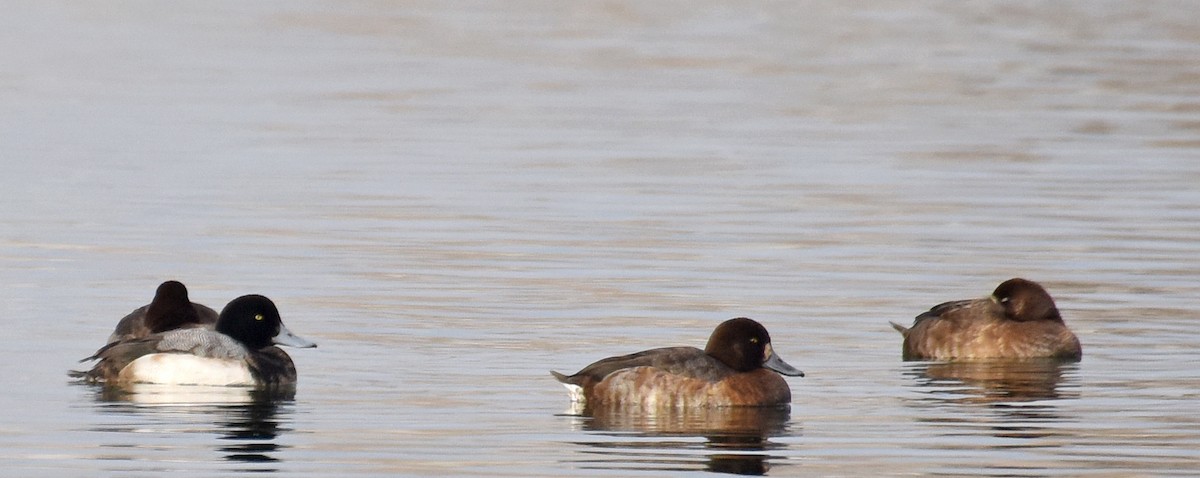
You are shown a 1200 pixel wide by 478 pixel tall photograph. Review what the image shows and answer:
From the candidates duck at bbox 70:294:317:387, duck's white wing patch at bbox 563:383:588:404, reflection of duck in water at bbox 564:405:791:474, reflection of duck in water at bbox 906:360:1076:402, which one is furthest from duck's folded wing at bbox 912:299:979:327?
duck at bbox 70:294:317:387

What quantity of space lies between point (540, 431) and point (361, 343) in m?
3.40

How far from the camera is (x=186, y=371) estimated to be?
48.9ft

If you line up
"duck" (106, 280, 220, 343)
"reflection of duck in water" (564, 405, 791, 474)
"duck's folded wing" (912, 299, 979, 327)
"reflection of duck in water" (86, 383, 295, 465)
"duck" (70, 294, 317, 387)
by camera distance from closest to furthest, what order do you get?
"reflection of duck in water" (564, 405, 791, 474)
"reflection of duck in water" (86, 383, 295, 465)
"duck" (70, 294, 317, 387)
"duck" (106, 280, 220, 343)
"duck's folded wing" (912, 299, 979, 327)

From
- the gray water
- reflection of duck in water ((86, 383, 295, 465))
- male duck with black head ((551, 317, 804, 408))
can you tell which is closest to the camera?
reflection of duck in water ((86, 383, 295, 465))

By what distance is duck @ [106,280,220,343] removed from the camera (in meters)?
15.5

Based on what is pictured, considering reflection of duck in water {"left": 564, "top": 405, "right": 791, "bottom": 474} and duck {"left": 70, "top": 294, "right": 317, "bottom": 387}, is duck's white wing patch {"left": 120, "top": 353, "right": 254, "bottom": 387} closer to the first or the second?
duck {"left": 70, "top": 294, "right": 317, "bottom": 387}

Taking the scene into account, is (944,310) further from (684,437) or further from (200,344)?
(200,344)

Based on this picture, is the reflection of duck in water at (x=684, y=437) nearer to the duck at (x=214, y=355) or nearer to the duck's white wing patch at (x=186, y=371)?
the duck at (x=214, y=355)

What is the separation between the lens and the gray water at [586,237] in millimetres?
13023

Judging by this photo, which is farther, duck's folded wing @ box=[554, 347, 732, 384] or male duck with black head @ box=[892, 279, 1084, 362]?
male duck with black head @ box=[892, 279, 1084, 362]

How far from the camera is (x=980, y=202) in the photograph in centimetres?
2527

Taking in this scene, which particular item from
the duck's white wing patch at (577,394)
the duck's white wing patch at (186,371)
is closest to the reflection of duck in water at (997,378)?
the duck's white wing patch at (577,394)

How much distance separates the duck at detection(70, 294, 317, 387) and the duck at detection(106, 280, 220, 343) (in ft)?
1.09

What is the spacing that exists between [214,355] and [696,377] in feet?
10.1
